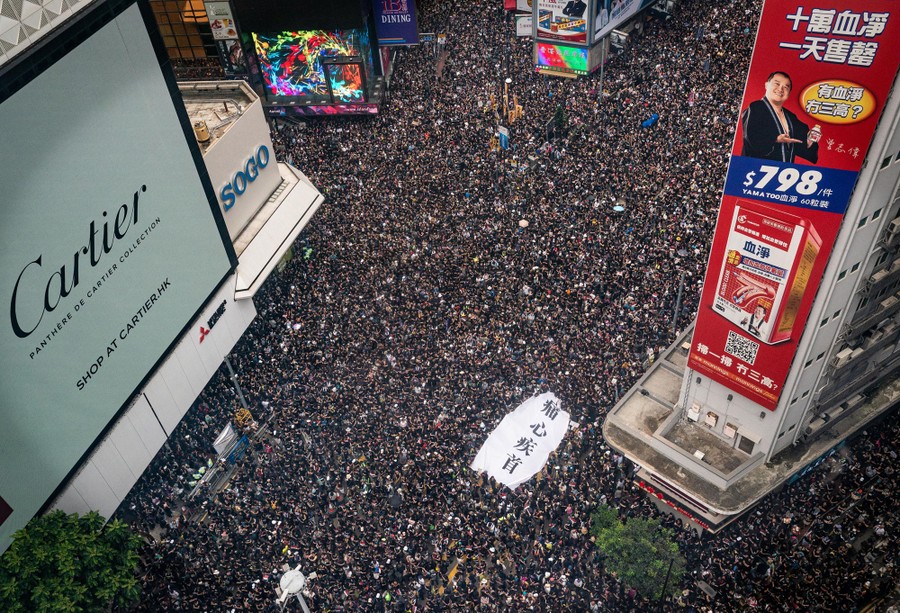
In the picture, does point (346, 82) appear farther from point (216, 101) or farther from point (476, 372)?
point (476, 372)

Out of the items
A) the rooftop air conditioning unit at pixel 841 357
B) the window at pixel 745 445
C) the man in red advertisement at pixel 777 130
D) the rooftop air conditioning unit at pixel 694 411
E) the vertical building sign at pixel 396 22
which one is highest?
the man in red advertisement at pixel 777 130

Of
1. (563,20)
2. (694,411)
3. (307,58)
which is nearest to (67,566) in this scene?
(694,411)

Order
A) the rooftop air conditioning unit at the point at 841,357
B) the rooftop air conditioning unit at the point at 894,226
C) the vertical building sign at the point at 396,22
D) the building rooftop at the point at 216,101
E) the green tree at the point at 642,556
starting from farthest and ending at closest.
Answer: the vertical building sign at the point at 396,22, the building rooftop at the point at 216,101, the rooftop air conditioning unit at the point at 841,357, the green tree at the point at 642,556, the rooftop air conditioning unit at the point at 894,226

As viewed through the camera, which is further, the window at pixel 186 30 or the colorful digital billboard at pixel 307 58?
the window at pixel 186 30

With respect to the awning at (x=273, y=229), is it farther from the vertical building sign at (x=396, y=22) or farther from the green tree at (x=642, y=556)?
the green tree at (x=642, y=556)

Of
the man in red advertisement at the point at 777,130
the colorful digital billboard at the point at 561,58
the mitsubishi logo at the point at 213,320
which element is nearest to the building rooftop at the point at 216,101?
the mitsubishi logo at the point at 213,320

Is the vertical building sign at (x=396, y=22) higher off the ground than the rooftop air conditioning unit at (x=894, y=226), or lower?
lower

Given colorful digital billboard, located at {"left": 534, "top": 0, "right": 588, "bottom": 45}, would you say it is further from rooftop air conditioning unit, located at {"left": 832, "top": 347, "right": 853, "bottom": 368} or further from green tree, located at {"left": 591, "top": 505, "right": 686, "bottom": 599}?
green tree, located at {"left": 591, "top": 505, "right": 686, "bottom": 599}

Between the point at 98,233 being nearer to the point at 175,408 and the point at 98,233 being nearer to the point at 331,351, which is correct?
the point at 175,408
